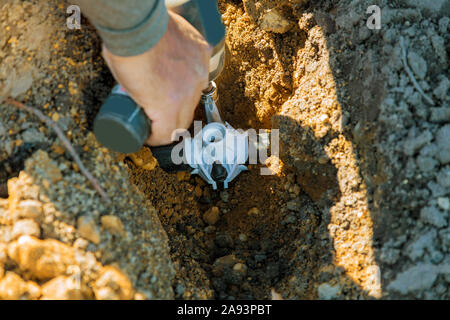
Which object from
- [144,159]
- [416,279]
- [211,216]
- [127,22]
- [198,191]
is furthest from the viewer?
[198,191]

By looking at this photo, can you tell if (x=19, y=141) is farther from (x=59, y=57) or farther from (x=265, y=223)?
(x=265, y=223)

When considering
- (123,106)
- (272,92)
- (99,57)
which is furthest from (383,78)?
(99,57)

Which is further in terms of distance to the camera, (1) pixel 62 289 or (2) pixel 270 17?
(2) pixel 270 17

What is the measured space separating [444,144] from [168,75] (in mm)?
827

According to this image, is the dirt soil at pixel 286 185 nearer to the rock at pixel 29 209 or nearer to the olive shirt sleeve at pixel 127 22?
the rock at pixel 29 209

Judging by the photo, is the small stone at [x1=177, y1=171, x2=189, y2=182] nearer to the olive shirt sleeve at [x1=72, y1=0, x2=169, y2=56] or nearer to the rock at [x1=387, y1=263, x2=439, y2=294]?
the olive shirt sleeve at [x1=72, y1=0, x2=169, y2=56]

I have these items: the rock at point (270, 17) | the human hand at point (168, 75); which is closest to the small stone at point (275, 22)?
the rock at point (270, 17)

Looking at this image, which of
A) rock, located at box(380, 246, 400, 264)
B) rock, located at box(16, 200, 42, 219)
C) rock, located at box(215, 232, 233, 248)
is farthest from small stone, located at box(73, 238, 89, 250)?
rock, located at box(380, 246, 400, 264)

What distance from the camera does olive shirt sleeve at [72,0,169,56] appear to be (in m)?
0.97

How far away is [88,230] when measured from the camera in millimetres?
1072

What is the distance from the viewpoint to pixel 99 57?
1.30m

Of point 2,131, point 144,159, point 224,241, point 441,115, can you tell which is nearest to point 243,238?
point 224,241

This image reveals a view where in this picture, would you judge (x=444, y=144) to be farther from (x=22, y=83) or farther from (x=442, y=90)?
(x=22, y=83)

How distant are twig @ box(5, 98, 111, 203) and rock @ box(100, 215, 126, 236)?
2.9 inches
